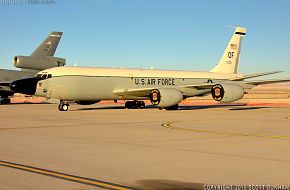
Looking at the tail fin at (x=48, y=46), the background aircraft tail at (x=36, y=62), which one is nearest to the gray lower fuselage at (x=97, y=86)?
the background aircraft tail at (x=36, y=62)

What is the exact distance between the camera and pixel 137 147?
13320 millimetres

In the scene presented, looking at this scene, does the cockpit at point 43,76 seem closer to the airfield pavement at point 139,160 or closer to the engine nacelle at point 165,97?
the engine nacelle at point 165,97

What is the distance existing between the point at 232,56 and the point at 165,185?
4085 centimetres

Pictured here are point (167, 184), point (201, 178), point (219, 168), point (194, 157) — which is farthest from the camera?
point (194, 157)

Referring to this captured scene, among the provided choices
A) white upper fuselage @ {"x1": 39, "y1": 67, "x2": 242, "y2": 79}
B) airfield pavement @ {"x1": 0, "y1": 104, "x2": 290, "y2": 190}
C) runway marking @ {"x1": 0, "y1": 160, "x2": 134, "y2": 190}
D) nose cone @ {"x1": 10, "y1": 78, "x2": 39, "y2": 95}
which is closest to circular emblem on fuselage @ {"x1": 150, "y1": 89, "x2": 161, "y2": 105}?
white upper fuselage @ {"x1": 39, "y1": 67, "x2": 242, "y2": 79}

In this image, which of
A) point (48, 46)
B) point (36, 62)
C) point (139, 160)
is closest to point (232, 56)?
point (36, 62)

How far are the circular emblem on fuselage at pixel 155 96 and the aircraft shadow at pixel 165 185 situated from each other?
93.8ft

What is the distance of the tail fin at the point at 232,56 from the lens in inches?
1854

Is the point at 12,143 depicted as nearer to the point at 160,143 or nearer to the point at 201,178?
the point at 160,143

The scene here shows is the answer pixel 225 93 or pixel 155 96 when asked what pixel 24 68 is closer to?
pixel 155 96

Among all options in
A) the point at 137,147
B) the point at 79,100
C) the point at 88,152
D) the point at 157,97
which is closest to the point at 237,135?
the point at 137,147

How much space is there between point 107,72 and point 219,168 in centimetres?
2966

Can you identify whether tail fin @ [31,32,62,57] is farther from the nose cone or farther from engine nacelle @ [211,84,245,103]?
engine nacelle @ [211,84,245,103]

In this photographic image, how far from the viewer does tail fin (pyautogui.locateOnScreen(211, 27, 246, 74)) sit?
155 ft
